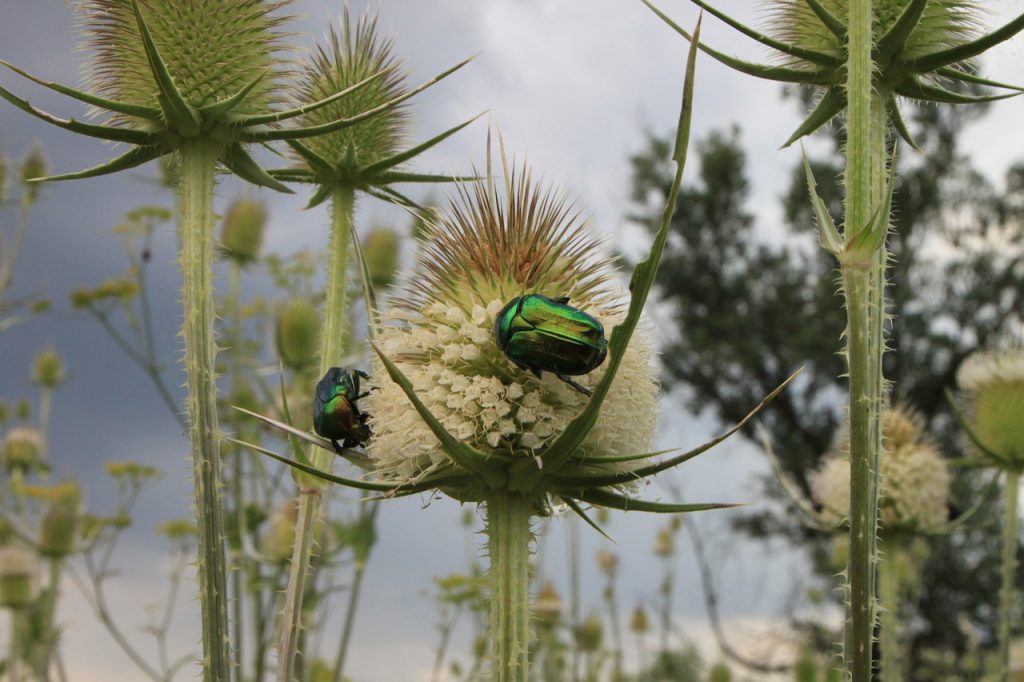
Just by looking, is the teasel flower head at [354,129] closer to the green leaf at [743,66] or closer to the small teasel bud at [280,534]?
the green leaf at [743,66]

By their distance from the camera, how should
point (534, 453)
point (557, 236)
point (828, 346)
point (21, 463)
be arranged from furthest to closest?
point (828, 346), point (21, 463), point (557, 236), point (534, 453)

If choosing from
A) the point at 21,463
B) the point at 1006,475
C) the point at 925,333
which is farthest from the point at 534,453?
the point at 925,333

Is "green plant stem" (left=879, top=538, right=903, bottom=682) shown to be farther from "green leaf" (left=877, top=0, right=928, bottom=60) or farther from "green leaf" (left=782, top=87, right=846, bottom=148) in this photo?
"green leaf" (left=877, top=0, right=928, bottom=60)

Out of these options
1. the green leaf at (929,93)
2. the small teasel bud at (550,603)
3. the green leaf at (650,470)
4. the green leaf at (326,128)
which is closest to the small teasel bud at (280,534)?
the small teasel bud at (550,603)

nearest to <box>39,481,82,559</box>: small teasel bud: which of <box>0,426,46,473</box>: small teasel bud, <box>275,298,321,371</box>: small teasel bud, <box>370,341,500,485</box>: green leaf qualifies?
<box>0,426,46,473</box>: small teasel bud

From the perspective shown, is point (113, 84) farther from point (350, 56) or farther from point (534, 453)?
point (534, 453)
